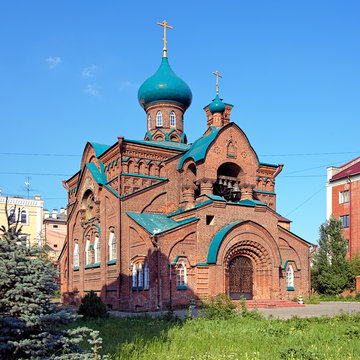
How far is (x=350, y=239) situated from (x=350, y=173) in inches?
168

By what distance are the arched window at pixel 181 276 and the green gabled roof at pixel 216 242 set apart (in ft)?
3.30

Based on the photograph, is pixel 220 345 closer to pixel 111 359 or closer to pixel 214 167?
pixel 111 359

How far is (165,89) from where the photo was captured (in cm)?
2655

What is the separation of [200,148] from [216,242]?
4.30 meters

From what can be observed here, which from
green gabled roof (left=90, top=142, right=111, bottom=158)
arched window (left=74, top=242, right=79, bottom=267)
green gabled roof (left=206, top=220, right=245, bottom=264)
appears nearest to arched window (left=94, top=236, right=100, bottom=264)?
arched window (left=74, top=242, right=79, bottom=267)

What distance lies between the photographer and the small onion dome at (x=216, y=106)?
23078 millimetres

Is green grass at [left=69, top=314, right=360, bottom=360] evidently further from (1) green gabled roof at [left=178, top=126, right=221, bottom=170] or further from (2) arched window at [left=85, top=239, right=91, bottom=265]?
(2) arched window at [left=85, top=239, right=91, bottom=265]

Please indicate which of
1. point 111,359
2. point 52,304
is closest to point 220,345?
point 111,359

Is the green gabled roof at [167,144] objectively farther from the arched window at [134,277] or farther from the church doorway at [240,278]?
the church doorway at [240,278]

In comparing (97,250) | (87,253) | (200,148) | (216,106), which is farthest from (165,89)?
(87,253)

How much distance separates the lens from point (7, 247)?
6.11 metres

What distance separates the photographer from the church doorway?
19750mm

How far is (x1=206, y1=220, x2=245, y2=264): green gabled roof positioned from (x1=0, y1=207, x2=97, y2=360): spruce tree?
1270 centimetres

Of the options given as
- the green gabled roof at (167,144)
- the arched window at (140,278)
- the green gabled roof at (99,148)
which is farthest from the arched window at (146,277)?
the green gabled roof at (99,148)
